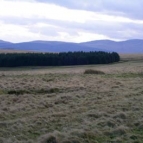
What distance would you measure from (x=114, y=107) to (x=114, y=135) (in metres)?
5.12

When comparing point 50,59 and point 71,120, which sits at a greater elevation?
point 50,59

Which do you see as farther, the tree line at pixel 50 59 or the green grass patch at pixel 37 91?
the tree line at pixel 50 59

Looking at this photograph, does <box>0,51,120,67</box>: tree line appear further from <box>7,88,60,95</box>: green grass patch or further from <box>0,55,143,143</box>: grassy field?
<box>0,55,143,143</box>: grassy field

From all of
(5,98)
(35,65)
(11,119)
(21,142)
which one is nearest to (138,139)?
(21,142)

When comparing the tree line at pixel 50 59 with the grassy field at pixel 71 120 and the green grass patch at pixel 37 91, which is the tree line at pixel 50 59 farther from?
the grassy field at pixel 71 120

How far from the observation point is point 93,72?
4716 centimetres

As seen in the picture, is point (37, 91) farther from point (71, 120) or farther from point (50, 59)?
point (50, 59)

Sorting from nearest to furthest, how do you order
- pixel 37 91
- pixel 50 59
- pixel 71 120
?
pixel 71 120, pixel 37 91, pixel 50 59

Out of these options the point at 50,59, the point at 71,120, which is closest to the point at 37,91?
the point at 71,120

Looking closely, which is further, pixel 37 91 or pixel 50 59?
pixel 50 59

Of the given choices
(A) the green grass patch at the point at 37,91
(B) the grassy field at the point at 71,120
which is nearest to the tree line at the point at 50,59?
(A) the green grass patch at the point at 37,91

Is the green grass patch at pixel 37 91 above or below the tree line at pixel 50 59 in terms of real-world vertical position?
below

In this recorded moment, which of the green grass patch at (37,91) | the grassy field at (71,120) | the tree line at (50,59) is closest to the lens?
the grassy field at (71,120)

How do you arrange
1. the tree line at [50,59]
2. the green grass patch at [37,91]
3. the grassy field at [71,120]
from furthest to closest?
the tree line at [50,59], the green grass patch at [37,91], the grassy field at [71,120]
